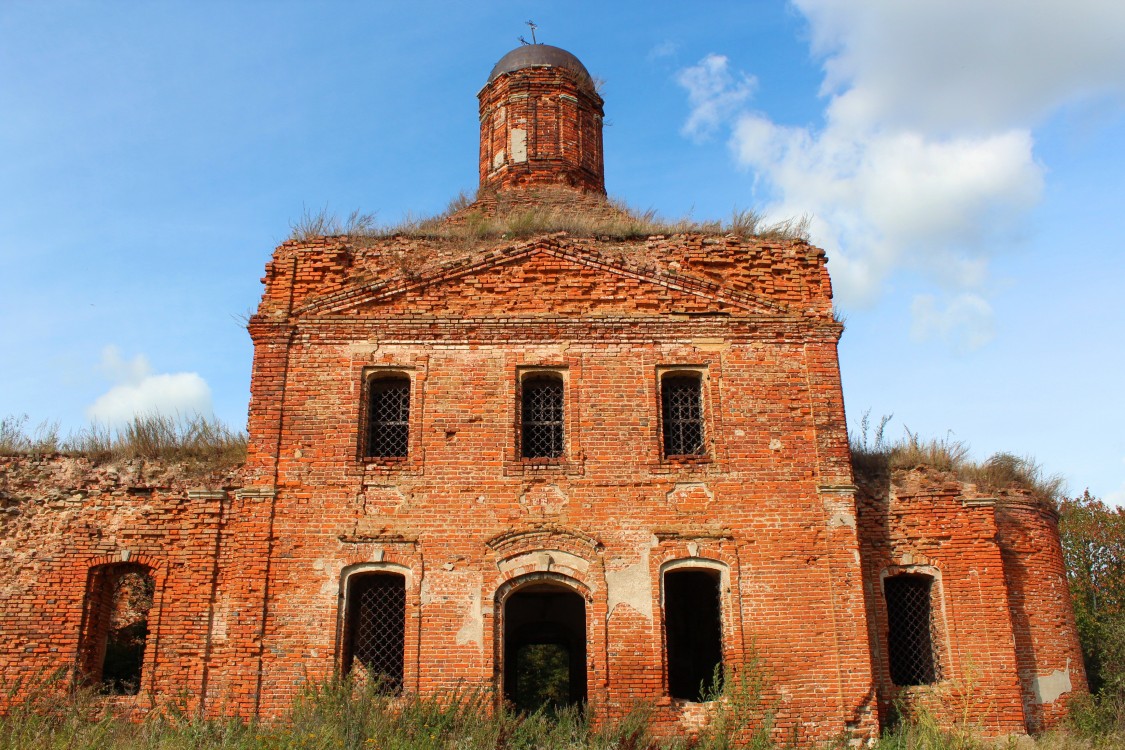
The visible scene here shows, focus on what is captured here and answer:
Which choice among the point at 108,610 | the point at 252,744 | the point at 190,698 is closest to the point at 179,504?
the point at 108,610

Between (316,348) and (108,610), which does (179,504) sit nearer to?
(108,610)

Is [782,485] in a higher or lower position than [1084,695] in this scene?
higher

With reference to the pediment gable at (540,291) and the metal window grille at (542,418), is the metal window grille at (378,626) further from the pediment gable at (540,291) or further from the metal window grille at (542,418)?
the pediment gable at (540,291)

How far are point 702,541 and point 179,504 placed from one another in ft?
22.5

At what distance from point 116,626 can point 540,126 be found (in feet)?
38.2

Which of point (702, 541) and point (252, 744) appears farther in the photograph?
point (702, 541)

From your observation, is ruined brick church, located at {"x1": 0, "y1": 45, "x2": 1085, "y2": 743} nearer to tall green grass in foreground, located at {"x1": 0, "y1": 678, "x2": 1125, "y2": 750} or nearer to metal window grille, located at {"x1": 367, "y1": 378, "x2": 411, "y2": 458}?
metal window grille, located at {"x1": 367, "y1": 378, "x2": 411, "y2": 458}

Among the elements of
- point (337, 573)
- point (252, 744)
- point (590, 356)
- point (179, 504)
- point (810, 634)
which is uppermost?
point (590, 356)

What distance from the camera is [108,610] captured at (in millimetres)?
12039

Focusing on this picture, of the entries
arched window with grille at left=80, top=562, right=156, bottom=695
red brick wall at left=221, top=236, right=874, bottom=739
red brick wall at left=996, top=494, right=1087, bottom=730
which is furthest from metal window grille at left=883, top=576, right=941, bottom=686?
arched window with grille at left=80, top=562, right=156, bottom=695

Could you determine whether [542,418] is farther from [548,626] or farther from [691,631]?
[548,626]

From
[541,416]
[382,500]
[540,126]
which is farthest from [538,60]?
[382,500]

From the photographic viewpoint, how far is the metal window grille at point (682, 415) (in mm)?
12234

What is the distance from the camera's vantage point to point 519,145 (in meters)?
18.0
